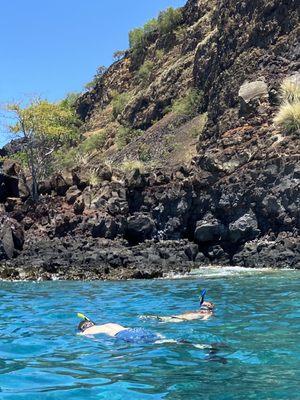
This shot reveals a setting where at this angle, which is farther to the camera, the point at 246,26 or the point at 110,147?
the point at 110,147

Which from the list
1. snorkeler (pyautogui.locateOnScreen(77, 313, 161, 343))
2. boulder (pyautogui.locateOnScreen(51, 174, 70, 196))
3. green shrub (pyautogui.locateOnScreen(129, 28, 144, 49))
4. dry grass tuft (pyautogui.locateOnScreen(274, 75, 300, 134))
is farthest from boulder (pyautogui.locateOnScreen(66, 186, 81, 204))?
green shrub (pyautogui.locateOnScreen(129, 28, 144, 49))

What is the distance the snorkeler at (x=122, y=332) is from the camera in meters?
7.74

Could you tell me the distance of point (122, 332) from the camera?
791cm

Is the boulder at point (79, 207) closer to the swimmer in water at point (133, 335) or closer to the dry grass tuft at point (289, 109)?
the dry grass tuft at point (289, 109)

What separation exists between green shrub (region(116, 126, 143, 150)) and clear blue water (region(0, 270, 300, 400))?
102 feet

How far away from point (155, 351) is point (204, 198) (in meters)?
16.6

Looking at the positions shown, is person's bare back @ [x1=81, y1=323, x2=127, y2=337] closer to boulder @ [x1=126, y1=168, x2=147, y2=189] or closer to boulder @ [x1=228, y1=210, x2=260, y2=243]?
boulder @ [x1=228, y1=210, x2=260, y2=243]

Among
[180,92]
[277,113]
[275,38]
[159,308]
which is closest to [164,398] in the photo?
[159,308]

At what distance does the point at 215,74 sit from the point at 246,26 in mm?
4237

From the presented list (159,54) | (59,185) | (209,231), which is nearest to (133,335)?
(209,231)

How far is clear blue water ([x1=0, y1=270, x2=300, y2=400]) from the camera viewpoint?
213 inches

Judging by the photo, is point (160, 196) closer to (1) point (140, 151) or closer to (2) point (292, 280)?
(2) point (292, 280)

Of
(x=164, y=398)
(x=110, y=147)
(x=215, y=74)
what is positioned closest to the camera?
(x=164, y=398)

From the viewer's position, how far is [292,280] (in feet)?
49.7
